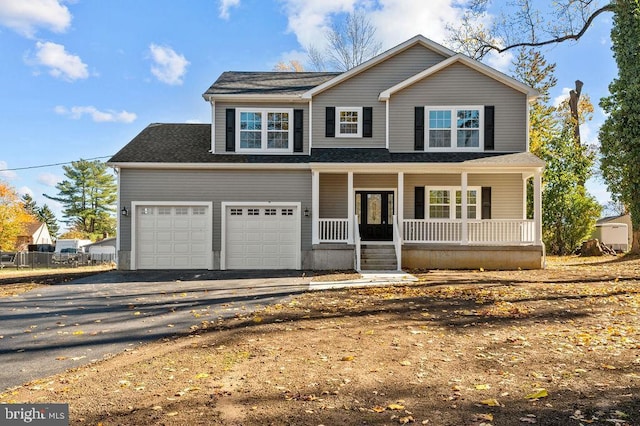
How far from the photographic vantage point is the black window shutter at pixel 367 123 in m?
17.3

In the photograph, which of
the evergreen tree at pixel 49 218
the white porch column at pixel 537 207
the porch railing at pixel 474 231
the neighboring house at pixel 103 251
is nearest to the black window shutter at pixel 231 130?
the porch railing at pixel 474 231

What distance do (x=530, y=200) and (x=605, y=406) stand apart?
22395 millimetres

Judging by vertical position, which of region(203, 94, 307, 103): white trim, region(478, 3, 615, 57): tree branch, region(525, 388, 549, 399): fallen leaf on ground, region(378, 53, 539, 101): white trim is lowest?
region(525, 388, 549, 399): fallen leaf on ground

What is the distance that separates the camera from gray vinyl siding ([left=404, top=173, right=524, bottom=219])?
17266mm

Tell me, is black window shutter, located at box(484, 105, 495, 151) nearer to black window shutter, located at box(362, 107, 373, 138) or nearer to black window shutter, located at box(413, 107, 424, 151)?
black window shutter, located at box(413, 107, 424, 151)

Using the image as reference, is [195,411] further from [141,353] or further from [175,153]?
[175,153]

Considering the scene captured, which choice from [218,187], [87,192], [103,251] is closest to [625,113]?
[218,187]

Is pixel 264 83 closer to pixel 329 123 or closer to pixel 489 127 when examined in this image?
pixel 329 123

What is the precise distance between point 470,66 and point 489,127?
2496 millimetres

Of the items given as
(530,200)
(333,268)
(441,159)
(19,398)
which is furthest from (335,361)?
(530,200)

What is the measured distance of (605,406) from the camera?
3738mm

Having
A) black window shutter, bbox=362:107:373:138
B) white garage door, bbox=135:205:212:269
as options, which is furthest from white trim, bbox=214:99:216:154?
black window shutter, bbox=362:107:373:138

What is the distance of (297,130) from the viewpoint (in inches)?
687

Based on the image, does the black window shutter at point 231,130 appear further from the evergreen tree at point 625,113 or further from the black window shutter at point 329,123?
the evergreen tree at point 625,113
